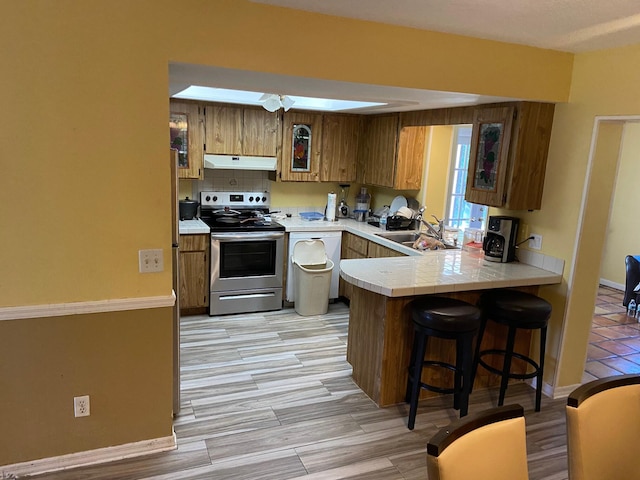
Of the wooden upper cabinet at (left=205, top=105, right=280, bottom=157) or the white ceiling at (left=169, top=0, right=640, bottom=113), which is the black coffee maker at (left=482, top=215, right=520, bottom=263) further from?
the wooden upper cabinet at (left=205, top=105, right=280, bottom=157)

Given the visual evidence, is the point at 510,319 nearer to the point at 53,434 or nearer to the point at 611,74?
the point at 611,74

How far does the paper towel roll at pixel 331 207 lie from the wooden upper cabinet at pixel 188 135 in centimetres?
149

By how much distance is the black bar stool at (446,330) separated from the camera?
2.85 meters

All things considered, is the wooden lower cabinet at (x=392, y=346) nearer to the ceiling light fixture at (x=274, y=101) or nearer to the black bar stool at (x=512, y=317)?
the black bar stool at (x=512, y=317)

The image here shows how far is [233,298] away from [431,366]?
89.5 inches

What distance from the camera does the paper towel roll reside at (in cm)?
534

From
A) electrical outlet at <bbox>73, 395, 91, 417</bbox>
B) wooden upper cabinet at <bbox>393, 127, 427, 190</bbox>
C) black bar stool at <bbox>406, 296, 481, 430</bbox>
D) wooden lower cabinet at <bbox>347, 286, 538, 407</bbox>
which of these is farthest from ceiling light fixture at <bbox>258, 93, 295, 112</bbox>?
electrical outlet at <bbox>73, 395, 91, 417</bbox>

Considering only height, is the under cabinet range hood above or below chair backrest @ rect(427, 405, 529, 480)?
above

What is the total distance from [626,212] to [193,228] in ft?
18.8

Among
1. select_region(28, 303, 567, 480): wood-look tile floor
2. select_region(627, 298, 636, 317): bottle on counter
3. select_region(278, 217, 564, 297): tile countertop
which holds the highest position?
select_region(278, 217, 564, 297): tile countertop

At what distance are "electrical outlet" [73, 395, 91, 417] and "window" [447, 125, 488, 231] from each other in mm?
3891

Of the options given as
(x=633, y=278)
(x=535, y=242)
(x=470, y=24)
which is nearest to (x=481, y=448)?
(x=470, y=24)

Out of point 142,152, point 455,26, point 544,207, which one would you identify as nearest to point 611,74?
point 544,207

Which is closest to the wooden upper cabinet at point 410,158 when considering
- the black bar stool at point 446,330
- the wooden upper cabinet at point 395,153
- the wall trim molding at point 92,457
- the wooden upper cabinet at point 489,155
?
the wooden upper cabinet at point 395,153
